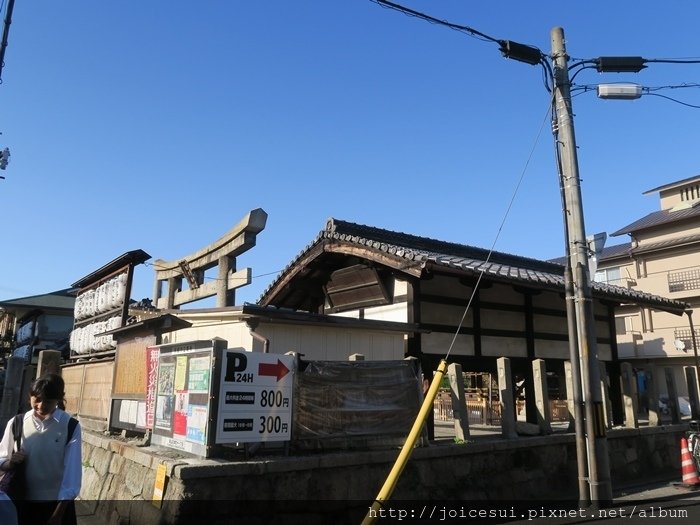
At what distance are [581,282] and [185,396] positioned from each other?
21.9 ft

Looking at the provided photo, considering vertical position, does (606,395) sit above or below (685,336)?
below

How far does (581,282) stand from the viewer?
8555 millimetres

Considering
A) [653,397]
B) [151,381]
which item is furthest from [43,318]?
[653,397]

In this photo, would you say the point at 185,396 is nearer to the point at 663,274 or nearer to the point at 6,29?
the point at 6,29

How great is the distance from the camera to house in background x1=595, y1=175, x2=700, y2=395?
2617 centimetres

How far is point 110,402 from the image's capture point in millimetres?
10898

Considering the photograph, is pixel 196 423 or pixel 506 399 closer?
pixel 196 423

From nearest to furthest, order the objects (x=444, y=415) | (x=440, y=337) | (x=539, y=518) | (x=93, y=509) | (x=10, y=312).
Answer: (x=539, y=518), (x=93, y=509), (x=440, y=337), (x=444, y=415), (x=10, y=312)

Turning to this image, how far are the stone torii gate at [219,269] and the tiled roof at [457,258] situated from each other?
1.83 metres

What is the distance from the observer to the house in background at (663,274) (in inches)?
1030

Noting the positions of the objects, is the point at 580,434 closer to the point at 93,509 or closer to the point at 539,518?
the point at 539,518

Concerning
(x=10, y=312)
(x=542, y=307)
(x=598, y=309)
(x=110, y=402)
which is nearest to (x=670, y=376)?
(x=598, y=309)

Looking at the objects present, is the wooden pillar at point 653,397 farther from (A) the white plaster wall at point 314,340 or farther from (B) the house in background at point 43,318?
(B) the house in background at point 43,318

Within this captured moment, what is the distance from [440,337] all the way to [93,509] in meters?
7.68
